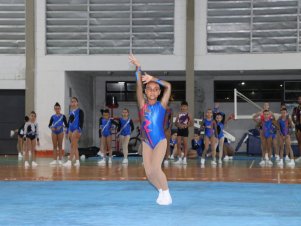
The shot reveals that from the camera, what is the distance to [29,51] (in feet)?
70.4

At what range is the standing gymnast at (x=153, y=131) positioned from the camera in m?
7.38

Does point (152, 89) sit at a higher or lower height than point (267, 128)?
higher

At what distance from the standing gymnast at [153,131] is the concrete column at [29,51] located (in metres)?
14.6

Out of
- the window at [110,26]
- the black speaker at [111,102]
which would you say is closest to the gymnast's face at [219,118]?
the window at [110,26]

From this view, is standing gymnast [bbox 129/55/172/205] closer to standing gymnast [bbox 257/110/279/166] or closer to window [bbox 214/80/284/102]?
standing gymnast [bbox 257/110/279/166]

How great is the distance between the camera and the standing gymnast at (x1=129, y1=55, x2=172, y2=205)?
7379 mm

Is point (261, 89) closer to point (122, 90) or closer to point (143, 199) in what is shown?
point (122, 90)

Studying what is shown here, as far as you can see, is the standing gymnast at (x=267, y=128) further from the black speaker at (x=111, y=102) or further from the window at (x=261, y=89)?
the black speaker at (x=111, y=102)

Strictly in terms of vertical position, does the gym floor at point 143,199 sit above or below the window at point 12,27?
below

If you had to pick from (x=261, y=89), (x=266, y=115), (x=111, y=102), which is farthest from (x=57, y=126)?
(x=261, y=89)

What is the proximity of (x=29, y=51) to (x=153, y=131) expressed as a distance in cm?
1503

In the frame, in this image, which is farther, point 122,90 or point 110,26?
point 122,90

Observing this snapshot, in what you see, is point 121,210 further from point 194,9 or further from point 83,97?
point 83,97

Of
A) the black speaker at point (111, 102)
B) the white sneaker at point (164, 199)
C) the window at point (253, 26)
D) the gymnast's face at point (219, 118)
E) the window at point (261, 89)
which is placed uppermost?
the window at point (253, 26)
